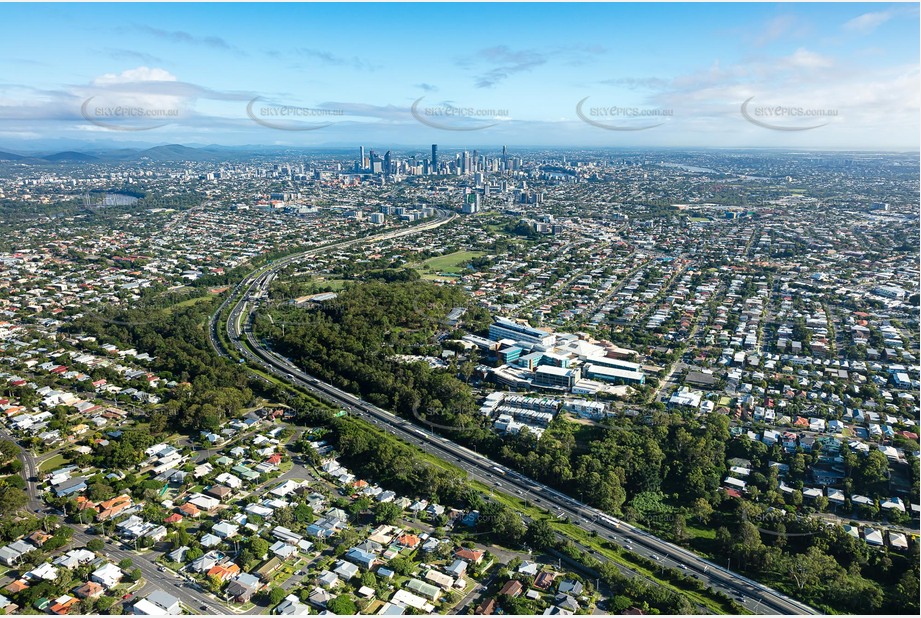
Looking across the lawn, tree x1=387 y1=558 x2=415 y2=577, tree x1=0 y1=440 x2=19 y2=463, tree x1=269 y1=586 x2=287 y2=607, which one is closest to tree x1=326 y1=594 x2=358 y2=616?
tree x1=269 y1=586 x2=287 y2=607

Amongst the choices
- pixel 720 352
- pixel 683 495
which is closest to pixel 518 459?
pixel 683 495

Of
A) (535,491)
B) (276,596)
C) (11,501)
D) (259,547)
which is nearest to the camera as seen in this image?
(276,596)

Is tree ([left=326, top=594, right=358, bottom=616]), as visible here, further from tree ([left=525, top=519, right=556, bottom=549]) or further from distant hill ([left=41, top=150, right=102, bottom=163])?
distant hill ([left=41, top=150, right=102, bottom=163])

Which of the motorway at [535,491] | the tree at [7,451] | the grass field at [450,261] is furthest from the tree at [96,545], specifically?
the grass field at [450,261]

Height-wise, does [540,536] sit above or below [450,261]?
below

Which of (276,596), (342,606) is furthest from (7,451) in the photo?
(342,606)

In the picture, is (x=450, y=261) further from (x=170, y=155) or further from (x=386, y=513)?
(x=170, y=155)

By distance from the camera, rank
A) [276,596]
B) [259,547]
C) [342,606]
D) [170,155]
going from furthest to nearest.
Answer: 1. [170,155]
2. [259,547]
3. [276,596]
4. [342,606]

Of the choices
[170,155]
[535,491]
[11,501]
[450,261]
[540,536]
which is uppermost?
[170,155]
